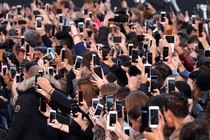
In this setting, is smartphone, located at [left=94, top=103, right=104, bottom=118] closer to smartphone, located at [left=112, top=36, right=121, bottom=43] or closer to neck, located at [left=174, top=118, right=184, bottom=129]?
neck, located at [left=174, top=118, right=184, bottom=129]

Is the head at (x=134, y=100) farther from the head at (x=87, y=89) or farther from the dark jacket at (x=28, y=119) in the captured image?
the dark jacket at (x=28, y=119)

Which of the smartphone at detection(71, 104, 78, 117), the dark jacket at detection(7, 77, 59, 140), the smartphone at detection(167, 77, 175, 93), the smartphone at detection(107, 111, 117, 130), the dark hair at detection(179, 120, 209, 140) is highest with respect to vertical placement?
the dark hair at detection(179, 120, 209, 140)

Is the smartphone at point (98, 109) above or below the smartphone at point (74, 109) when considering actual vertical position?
above

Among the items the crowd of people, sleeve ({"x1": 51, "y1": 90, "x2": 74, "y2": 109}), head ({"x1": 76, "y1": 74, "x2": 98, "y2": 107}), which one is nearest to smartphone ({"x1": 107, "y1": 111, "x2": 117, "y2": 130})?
the crowd of people

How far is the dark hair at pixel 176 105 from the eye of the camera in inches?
309

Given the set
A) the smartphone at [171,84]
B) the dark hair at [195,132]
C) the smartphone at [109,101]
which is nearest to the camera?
the dark hair at [195,132]

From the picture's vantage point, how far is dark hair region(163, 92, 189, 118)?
25.8 ft

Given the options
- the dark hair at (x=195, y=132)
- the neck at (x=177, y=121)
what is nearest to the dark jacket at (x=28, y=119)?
the neck at (x=177, y=121)

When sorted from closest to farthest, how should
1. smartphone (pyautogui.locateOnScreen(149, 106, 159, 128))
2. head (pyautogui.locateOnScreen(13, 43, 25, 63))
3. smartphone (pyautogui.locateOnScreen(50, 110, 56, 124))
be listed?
smartphone (pyautogui.locateOnScreen(149, 106, 159, 128)), smartphone (pyautogui.locateOnScreen(50, 110, 56, 124)), head (pyautogui.locateOnScreen(13, 43, 25, 63))

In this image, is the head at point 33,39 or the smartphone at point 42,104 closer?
the smartphone at point 42,104

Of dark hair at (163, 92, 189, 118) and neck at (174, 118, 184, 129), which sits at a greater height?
dark hair at (163, 92, 189, 118)

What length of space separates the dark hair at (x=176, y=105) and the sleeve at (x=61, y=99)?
2.35m

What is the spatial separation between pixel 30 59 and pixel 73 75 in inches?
89.7

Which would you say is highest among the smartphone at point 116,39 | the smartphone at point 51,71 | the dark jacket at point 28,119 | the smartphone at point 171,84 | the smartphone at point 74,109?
the smartphone at point 171,84
